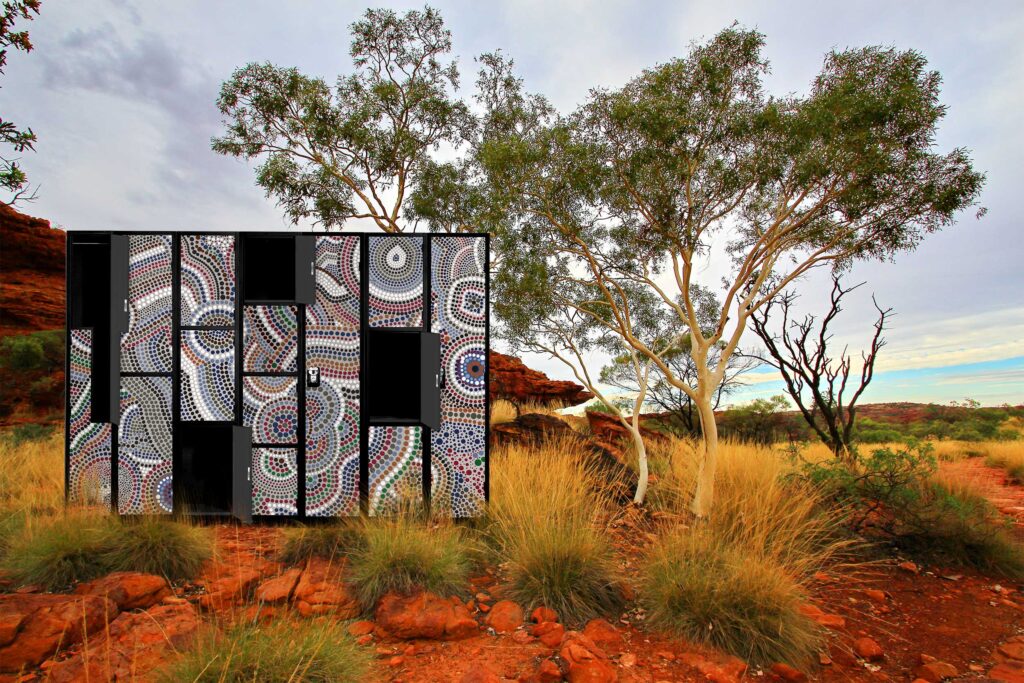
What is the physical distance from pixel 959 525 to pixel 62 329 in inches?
701

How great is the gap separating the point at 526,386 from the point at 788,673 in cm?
1269

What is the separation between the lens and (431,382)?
20.1 feet

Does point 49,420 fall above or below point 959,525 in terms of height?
above

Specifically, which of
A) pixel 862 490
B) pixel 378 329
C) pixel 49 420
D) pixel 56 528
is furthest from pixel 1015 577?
pixel 49 420

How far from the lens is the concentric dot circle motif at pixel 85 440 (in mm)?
6180

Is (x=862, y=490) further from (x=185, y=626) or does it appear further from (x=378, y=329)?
(x=185, y=626)

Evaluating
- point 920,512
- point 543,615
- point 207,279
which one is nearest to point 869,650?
point 543,615

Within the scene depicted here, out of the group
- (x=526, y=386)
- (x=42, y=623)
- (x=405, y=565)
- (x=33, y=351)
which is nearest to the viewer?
(x=42, y=623)

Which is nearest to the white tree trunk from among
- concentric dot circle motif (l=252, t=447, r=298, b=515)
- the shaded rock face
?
concentric dot circle motif (l=252, t=447, r=298, b=515)

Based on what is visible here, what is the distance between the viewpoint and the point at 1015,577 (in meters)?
6.29

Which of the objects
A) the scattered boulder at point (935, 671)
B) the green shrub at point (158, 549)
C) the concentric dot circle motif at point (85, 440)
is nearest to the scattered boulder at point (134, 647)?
the green shrub at point (158, 549)

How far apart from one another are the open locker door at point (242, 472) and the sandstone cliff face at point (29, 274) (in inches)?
451

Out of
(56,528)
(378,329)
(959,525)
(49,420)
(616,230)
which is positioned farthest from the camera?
(49,420)

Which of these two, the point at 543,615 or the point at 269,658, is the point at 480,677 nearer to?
the point at 543,615
